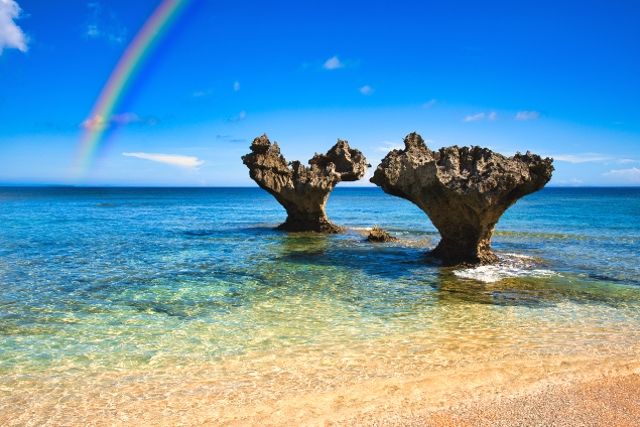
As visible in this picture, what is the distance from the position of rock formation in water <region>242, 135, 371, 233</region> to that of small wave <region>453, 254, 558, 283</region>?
13220 mm

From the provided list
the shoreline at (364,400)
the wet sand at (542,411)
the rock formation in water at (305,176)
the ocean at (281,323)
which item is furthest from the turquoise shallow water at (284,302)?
the rock formation in water at (305,176)

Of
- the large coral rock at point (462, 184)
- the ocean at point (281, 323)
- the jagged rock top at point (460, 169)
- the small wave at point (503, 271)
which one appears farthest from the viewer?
the large coral rock at point (462, 184)

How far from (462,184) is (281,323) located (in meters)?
10.3

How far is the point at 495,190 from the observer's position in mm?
18141

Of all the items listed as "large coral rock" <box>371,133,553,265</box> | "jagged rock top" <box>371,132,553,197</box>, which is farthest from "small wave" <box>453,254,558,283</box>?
Result: "jagged rock top" <box>371,132,553,197</box>

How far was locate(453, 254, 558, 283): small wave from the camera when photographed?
17234 millimetres

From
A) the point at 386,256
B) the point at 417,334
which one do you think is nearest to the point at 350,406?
the point at 417,334

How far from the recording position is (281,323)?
38.8ft

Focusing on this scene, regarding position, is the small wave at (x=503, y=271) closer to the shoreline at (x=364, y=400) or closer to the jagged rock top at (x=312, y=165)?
the shoreline at (x=364, y=400)

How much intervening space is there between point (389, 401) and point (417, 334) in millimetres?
3446

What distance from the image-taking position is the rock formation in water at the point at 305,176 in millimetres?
30703

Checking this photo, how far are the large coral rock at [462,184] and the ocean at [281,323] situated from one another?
1590mm

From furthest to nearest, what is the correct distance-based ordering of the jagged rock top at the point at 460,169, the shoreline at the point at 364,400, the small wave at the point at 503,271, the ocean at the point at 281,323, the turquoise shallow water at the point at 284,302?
the jagged rock top at the point at 460,169
the small wave at the point at 503,271
the turquoise shallow water at the point at 284,302
the ocean at the point at 281,323
the shoreline at the point at 364,400

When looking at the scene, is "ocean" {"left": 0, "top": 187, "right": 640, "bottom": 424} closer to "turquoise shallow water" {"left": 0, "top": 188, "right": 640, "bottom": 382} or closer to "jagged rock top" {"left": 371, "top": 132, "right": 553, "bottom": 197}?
"turquoise shallow water" {"left": 0, "top": 188, "right": 640, "bottom": 382}
